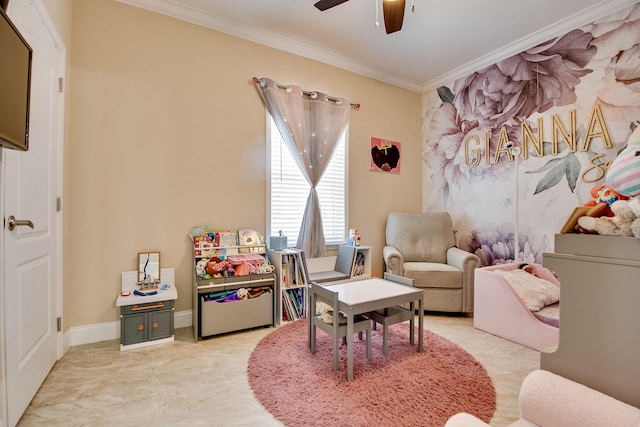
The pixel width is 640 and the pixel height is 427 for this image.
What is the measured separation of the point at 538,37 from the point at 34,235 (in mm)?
4514

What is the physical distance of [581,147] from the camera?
9.30 feet

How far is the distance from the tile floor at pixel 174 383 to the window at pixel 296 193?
3.92 feet

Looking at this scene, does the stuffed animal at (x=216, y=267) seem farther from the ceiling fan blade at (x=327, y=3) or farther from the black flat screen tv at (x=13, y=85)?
the ceiling fan blade at (x=327, y=3)

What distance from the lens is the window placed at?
3199mm

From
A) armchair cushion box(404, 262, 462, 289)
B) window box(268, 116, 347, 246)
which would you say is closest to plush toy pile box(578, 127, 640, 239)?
armchair cushion box(404, 262, 462, 289)

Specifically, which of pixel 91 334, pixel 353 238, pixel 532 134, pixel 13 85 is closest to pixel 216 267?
pixel 91 334

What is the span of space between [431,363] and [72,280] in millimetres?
2758

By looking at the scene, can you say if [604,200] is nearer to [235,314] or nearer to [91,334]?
[235,314]

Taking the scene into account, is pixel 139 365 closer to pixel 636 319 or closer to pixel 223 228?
pixel 223 228

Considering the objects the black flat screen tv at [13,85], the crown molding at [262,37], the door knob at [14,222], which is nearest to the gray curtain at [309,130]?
the crown molding at [262,37]

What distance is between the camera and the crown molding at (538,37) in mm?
2646

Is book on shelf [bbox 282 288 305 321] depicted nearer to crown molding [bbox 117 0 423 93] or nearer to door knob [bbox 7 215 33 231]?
door knob [bbox 7 215 33 231]

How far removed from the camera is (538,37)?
121 inches

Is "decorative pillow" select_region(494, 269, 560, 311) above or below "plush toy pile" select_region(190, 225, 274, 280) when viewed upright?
below
